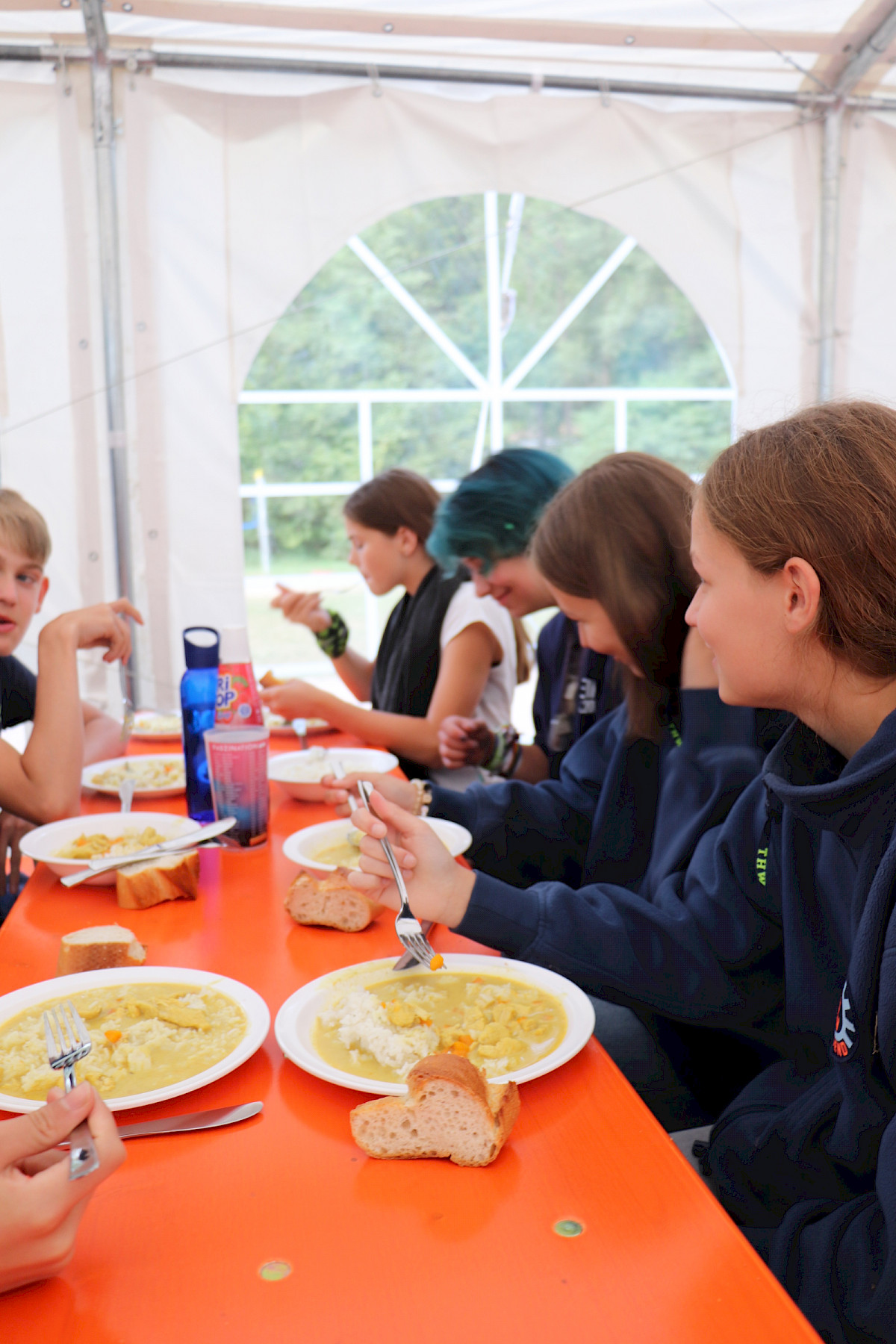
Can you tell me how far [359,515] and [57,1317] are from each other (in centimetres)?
274

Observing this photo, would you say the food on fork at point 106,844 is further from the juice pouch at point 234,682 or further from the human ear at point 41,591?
the human ear at point 41,591

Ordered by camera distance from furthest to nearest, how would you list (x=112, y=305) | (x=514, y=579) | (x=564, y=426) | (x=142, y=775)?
(x=564, y=426), (x=112, y=305), (x=514, y=579), (x=142, y=775)

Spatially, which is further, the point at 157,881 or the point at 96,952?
the point at 157,881

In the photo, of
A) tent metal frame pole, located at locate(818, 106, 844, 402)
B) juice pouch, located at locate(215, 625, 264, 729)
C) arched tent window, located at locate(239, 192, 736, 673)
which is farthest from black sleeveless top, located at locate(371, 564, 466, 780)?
arched tent window, located at locate(239, 192, 736, 673)

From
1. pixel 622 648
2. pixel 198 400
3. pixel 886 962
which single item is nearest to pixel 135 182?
pixel 198 400

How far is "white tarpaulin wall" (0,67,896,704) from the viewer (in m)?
3.79

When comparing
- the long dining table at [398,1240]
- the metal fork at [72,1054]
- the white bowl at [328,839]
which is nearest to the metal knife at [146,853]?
the white bowl at [328,839]

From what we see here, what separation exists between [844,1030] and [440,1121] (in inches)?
18.0

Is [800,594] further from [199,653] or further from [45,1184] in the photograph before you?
[199,653]

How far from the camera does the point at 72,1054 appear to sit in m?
0.88

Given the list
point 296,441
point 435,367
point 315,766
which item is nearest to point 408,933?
point 315,766

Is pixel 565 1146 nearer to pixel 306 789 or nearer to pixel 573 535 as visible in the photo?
pixel 573 535

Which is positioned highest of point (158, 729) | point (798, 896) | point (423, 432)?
point (423, 432)

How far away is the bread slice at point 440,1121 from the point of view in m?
0.86
